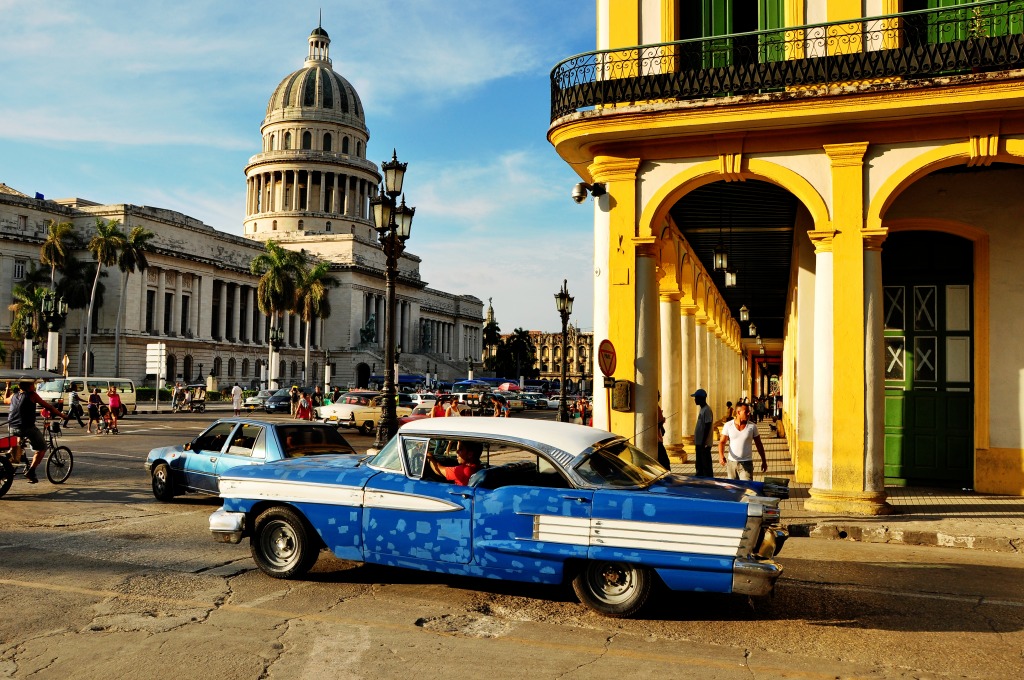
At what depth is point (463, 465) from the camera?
767 centimetres

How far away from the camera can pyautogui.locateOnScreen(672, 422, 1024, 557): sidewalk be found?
35.2 ft

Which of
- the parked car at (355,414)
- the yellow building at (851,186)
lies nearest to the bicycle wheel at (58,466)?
the yellow building at (851,186)

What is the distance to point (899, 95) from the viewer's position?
12.0 metres

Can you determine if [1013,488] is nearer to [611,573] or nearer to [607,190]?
[607,190]

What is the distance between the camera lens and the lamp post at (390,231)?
18.4m

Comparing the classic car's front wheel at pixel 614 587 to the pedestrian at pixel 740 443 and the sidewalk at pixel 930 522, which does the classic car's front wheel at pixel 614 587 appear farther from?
the pedestrian at pixel 740 443

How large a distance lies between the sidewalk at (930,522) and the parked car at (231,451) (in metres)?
6.36

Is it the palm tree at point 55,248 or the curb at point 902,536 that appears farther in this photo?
the palm tree at point 55,248

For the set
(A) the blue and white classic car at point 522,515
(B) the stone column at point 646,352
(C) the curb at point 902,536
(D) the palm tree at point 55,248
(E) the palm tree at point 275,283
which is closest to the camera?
(A) the blue and white classic car at point 522,515

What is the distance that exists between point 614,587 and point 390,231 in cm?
1346

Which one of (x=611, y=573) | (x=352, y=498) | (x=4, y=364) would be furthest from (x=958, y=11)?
(x=4, y=364)

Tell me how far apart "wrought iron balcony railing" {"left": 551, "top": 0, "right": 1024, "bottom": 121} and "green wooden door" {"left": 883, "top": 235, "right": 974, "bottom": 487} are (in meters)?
4.82

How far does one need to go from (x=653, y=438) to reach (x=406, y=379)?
238 ft

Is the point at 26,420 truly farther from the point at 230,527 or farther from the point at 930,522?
the point at 930,522
